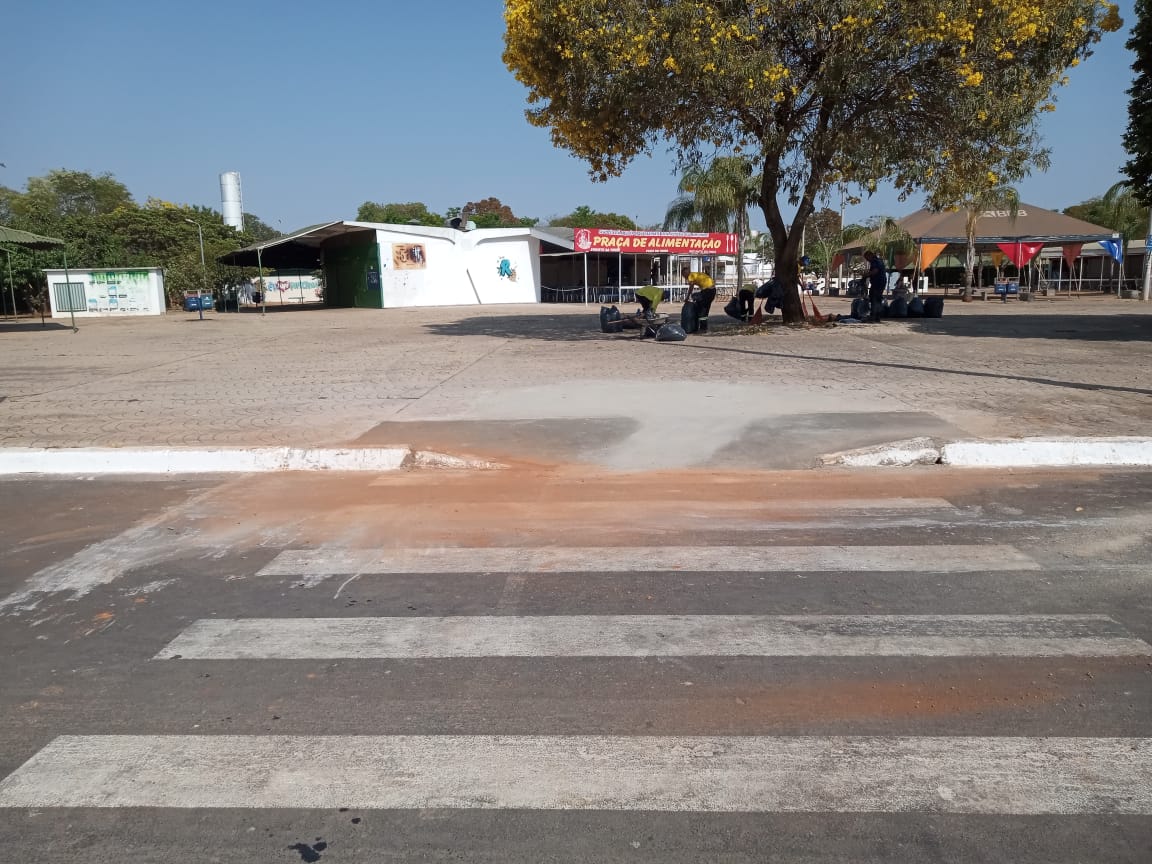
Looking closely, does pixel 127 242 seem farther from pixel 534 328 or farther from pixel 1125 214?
pixel 1125 214

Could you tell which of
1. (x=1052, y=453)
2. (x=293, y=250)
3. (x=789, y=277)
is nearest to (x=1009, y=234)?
(x=789, y=277)

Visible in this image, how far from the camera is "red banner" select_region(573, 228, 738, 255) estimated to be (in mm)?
41312

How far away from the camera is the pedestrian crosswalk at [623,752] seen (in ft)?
9.68

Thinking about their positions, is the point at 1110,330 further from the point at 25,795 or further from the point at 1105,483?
the point at 25,795

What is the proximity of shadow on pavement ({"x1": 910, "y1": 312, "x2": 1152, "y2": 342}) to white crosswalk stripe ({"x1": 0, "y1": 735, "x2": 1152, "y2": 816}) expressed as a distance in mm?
18310

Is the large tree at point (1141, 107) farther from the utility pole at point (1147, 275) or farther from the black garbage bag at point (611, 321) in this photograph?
the utility pole at point (1147, 275)

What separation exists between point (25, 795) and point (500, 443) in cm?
610

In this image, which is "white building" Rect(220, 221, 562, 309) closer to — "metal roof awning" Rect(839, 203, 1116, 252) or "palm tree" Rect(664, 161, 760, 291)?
"palm tree" Rect(664, 161, 760, 291)

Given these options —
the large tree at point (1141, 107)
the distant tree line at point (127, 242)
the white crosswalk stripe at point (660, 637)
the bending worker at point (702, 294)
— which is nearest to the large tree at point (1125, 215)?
the large tree at point (1141, 107)

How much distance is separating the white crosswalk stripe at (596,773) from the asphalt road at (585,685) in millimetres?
13

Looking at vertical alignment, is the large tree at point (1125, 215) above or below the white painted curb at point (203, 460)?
above

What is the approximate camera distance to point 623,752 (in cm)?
322

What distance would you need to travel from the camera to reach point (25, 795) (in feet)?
9.90

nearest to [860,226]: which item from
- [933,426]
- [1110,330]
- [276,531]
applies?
[1110,330]
